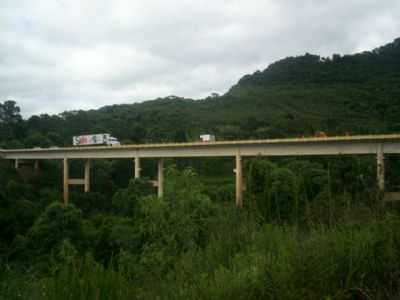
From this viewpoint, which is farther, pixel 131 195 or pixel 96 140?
pixel 96 140

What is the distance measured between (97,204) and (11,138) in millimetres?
25686

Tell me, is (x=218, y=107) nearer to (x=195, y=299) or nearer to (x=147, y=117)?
(x=147, y=117)

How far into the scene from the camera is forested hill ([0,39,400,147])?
148ft

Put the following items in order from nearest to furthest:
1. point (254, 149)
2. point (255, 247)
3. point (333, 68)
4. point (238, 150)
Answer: point (255, 247) → point (254, 149) → point (238, 150) → point (333, 68)

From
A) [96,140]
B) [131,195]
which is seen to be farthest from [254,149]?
[96,140]

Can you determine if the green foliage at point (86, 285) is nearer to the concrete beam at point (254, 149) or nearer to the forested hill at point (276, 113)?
the concrete beam at point (254, 149)

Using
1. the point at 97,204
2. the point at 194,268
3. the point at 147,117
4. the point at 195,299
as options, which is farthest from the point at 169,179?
the point at 147,117

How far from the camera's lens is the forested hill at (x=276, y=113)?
148 feet

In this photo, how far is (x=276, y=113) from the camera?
5806 centimetres

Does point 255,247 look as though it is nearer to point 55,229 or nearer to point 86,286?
point 86,286

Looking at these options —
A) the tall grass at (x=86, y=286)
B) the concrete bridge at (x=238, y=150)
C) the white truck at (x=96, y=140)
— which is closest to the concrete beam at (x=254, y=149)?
the concrete bridge at (x=238, y=150)

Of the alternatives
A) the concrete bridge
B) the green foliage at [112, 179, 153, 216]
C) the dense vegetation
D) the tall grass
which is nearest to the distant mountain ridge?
the concrete bridge

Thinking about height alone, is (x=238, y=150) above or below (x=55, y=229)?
above

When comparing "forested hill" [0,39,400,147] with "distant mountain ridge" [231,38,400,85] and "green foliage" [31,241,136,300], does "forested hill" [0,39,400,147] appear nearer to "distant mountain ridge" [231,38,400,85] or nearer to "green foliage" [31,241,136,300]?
"distant mountain ridge" [231,38,400,85]
